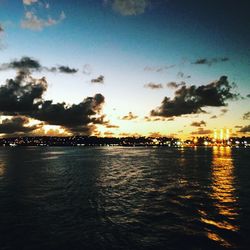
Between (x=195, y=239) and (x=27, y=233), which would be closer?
(x=195, y=239)

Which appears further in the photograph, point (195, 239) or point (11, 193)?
point (11, 193)

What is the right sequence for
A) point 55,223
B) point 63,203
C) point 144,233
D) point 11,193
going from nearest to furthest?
1. point 144,233
2. point 55,223
3. point 63,203
4. point 11,193

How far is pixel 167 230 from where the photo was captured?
77.4 ft

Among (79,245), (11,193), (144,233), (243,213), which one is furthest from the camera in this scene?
(11,193)

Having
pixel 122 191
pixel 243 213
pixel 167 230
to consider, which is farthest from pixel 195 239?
pixel 122 191

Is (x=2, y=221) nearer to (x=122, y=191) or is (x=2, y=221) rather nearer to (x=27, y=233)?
(x=27, y=233)

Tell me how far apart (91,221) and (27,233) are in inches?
219

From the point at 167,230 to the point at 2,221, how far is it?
14272 mm

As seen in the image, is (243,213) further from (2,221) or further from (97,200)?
(2,221)

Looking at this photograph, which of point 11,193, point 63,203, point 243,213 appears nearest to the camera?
point 243,213

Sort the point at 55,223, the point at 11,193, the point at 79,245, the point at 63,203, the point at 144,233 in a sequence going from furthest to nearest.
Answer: the point at 11,193 → the point at 63,203 → the point at 55,223 → the point at 144,233 → the point at 79,245

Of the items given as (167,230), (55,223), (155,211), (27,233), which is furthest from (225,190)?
(27,233)

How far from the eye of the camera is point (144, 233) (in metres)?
22.8

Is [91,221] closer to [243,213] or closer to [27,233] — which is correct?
[27,233]
